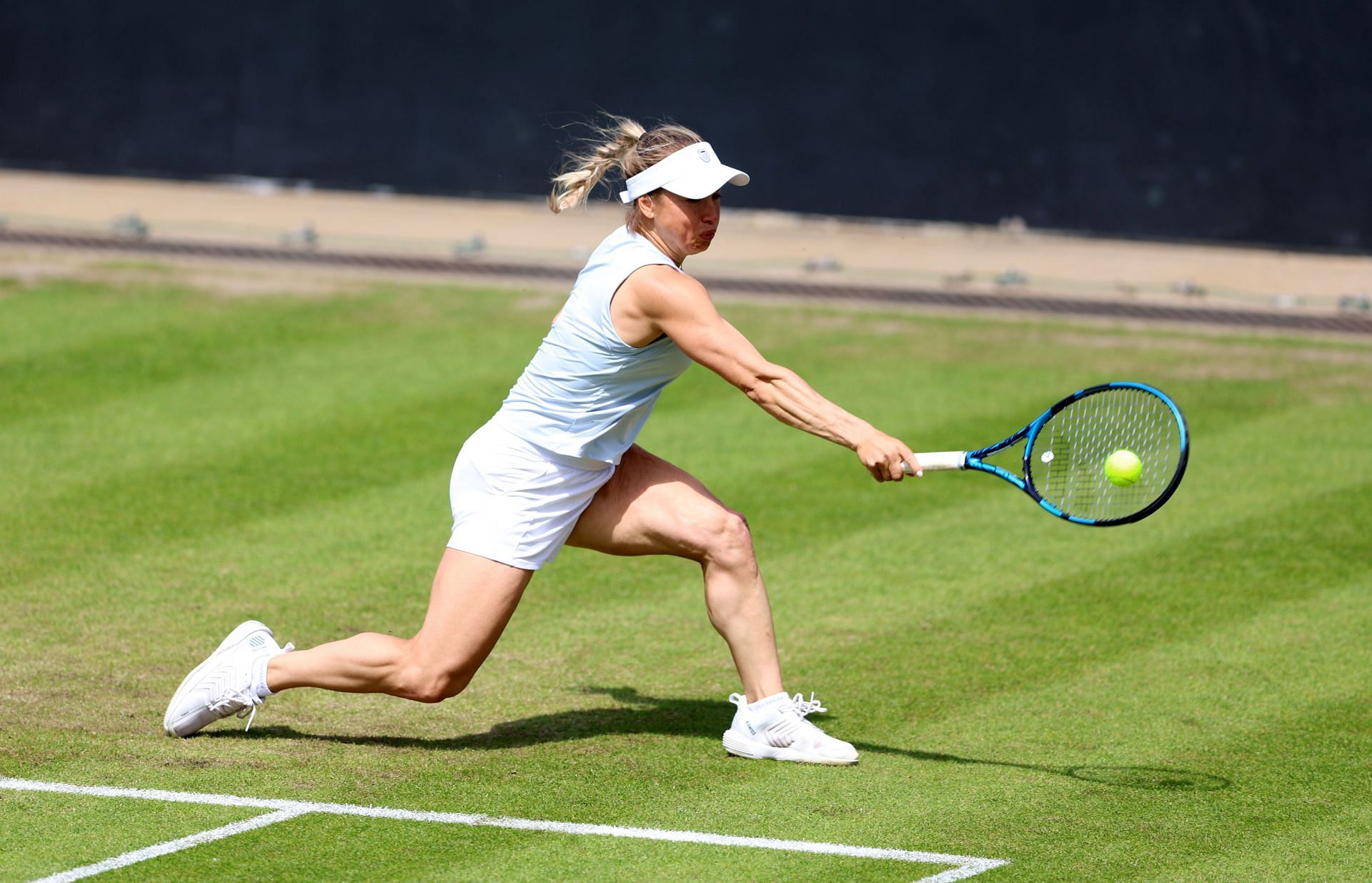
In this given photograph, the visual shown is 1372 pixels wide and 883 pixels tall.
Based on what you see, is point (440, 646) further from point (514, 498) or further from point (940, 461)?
point (940, 461)

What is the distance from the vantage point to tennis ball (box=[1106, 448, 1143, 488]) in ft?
16.4

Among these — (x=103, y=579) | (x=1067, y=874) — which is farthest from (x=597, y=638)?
(x=1067, y=874)

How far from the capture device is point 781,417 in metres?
4.73

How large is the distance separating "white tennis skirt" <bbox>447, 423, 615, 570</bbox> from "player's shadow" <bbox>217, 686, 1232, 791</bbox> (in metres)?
0.56

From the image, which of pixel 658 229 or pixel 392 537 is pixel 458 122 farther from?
pixel 658 229

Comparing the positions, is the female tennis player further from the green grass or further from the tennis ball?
the tennis ball

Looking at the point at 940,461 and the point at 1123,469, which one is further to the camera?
the point at 1123,469

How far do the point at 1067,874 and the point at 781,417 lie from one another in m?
1.37

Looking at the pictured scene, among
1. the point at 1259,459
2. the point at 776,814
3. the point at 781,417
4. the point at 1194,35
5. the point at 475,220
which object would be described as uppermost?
the point at 1194,35

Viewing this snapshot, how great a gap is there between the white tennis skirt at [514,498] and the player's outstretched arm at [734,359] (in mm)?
520

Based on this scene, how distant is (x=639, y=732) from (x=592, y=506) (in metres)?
0.70

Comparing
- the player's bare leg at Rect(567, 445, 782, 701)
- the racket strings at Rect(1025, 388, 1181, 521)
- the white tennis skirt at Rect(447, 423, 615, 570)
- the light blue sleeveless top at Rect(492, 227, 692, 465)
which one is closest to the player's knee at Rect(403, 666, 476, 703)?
the white tennis skirt at Rect(447, 423, 615, 570)

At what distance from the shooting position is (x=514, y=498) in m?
4.96

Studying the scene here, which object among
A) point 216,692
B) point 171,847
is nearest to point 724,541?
point 216,692
